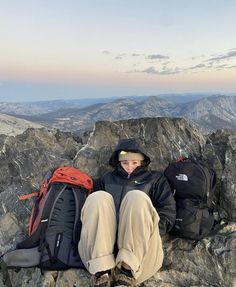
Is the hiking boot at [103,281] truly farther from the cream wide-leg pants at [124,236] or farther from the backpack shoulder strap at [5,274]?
the backpack shoulder strap at [5,274]

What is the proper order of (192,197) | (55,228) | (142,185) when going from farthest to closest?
(192,197)
(142,185)
(55,228)

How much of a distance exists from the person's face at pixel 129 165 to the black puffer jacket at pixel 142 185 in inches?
3.3

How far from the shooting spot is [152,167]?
12547 mm

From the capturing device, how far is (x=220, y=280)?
882cm

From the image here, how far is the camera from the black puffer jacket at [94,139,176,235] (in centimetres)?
889

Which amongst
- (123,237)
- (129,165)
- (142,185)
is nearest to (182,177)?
(142,185)

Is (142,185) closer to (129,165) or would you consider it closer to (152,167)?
(129,165)

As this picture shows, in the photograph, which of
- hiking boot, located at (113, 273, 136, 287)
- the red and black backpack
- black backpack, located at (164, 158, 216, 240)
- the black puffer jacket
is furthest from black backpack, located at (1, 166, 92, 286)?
black backpack, located at (164, 158, 216, 240)

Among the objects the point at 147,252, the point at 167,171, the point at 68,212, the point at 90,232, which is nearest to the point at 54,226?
the point at 68,212

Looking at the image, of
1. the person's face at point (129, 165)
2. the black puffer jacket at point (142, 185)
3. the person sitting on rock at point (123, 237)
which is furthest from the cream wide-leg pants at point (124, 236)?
the person's face at point (129, 165)

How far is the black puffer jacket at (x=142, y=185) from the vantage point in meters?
8.89

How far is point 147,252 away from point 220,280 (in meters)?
2.39

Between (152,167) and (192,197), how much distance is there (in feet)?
9.30

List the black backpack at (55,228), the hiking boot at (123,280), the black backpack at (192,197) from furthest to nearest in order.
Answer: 1. the black backpack at (192,197)
2. the black backpack at (55,228)
3. the hiking boot at (123,280)
